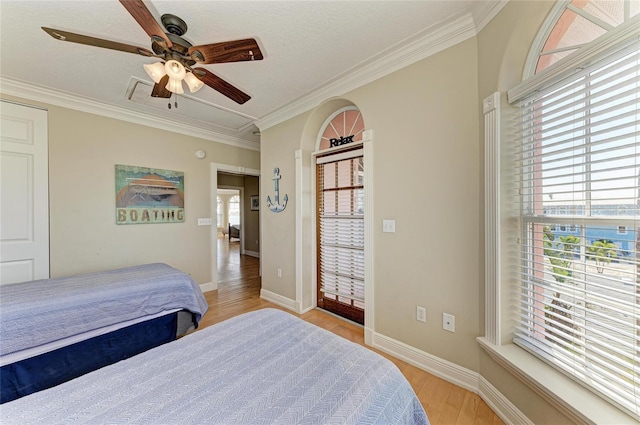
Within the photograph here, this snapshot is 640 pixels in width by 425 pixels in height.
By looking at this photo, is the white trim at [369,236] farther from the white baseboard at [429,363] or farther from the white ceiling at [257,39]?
the white ceiling at [257,39]

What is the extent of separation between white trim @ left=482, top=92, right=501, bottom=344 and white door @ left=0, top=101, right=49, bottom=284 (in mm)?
4193

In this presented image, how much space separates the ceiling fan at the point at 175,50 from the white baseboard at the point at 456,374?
2470 mm

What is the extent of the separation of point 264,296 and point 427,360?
2.30 meters

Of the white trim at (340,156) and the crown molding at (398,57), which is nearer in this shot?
the crown molding at (398,57)

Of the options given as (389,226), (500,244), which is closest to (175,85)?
(389,226)

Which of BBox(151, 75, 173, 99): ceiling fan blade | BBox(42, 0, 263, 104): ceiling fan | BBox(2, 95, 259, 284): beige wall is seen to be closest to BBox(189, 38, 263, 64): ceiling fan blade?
BBox(42, 0, 263, 104): ceiling fan

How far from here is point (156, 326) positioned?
2084 mm

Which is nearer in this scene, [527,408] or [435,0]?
[527,408]

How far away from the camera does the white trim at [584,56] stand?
893mm

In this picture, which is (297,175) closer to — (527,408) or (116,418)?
(116,418)

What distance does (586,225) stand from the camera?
42.3 inches

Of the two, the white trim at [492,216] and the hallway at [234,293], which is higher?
the white trim at [492,216]

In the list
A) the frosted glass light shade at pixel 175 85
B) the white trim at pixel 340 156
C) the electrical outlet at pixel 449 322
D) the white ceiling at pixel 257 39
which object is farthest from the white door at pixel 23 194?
the electrical outlet at pixel 449 322

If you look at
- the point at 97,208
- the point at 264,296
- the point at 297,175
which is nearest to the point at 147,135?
the point at 97,208
